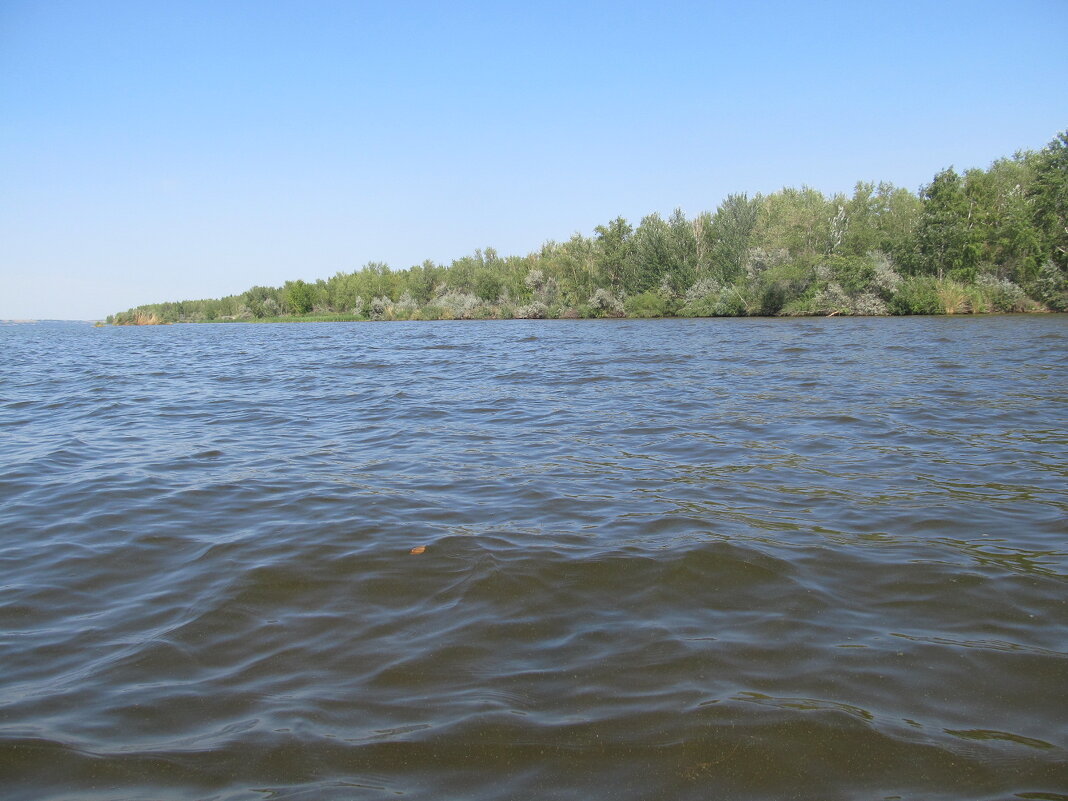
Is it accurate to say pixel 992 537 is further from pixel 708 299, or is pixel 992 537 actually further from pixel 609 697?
pixel 708 299

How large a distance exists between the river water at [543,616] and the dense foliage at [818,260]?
1499 inches

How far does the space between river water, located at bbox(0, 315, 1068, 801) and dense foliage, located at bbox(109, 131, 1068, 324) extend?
38.1 meters

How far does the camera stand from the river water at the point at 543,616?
7.79 ft

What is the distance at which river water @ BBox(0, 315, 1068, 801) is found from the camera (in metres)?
2.37

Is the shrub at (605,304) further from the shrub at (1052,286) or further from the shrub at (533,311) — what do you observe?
the shrub at (1052,286)

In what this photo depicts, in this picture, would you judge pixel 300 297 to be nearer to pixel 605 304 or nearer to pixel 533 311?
pixel 533 311

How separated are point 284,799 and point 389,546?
235 centimetres

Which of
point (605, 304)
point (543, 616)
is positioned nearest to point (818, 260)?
point (605, 304)

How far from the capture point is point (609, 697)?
2727 millimetres

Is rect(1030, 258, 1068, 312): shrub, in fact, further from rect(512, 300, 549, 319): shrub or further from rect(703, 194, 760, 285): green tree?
rect(512, 300, 549, 319): shrub

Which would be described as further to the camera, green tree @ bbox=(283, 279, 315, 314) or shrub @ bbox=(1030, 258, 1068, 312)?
green tree @ bbox=(283, 279, 315, 314)

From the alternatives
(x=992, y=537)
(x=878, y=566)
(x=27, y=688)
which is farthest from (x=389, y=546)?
(x=992, y=537)

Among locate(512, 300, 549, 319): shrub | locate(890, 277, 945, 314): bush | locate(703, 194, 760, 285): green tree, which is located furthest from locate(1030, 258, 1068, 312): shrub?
locate(512, 300, 549, 319): shrub

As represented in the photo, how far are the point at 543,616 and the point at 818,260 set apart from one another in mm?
47083
